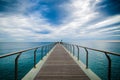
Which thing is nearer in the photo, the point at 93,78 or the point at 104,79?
the point at 93,78

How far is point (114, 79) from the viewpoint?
16.1 m

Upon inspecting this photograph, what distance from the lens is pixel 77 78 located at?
432 cm

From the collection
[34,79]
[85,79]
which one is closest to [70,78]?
[85,79]

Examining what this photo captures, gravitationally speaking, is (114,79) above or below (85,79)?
below

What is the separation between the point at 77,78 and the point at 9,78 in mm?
14110

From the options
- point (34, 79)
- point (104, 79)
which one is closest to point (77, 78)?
point (34, 79)

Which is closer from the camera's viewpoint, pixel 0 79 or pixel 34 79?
pixel 34 79

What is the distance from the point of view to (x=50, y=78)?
434cm

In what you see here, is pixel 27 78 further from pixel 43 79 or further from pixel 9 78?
pixel 9 78

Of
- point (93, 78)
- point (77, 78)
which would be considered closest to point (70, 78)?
point (77, 78)

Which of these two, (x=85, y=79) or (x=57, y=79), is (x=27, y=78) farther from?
(x=85, y=79)

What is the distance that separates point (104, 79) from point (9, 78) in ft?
42.0

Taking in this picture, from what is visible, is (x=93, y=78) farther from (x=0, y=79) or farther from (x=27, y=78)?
(x=0, y=79)

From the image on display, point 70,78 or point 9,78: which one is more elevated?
point 70,78
